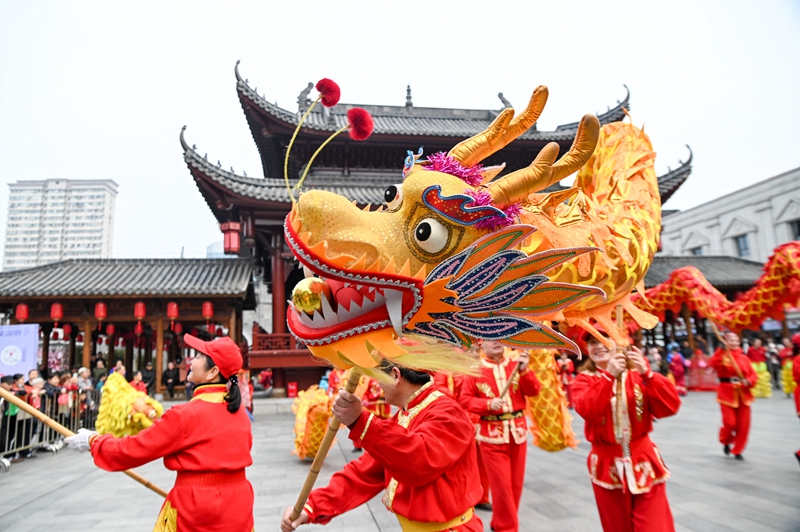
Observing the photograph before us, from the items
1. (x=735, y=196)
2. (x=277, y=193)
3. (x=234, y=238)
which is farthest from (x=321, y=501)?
(x=735, y=196)

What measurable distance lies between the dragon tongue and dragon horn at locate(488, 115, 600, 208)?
447 mm

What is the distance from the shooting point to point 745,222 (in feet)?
78.2

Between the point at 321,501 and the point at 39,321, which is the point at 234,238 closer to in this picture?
the point at 39,321

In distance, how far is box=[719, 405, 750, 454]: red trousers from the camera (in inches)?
233

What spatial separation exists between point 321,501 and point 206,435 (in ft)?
2.54

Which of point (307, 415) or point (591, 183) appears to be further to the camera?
point (307, 415)

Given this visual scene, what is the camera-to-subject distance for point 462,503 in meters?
1.84

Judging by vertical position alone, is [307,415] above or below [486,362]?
below

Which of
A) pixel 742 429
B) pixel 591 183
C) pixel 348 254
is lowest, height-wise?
pixel 742 429

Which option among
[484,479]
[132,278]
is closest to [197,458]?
[484,479]

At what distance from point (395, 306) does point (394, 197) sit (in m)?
0.40

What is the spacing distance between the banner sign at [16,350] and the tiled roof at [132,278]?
4433mm

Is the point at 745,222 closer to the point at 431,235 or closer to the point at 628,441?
the point at 628,441

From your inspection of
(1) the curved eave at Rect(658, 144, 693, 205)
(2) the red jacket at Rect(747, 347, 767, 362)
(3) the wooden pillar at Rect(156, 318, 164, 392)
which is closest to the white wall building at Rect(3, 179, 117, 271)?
(3) the wooden pillar at Rect(156, 318, 164, 392)
